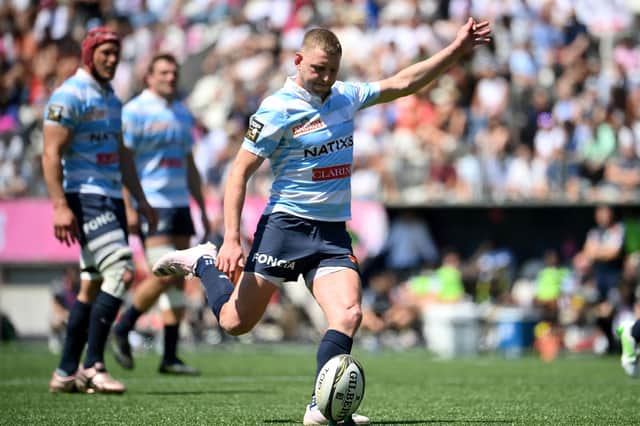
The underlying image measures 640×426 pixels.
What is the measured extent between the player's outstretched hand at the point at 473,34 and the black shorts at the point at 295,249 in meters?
1.42

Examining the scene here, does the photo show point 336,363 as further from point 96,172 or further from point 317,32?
point 96,172

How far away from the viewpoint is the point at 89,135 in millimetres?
9656

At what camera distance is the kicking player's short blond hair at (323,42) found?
7145 mm

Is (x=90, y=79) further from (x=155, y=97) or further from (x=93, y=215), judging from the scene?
(x=155, y=97)

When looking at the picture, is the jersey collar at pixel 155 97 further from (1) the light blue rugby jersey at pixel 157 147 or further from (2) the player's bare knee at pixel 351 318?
(2) the player's bare knee at pixel 351 318

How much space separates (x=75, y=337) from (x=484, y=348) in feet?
33.9

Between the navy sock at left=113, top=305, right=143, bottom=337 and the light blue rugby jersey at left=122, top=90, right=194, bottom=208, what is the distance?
3.39ft

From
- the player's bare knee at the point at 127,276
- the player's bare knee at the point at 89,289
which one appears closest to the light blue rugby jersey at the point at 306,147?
the player's bare knee at the point at 127,276

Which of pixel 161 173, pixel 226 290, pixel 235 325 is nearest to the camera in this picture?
pixel 235 325

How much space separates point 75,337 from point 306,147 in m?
3.23

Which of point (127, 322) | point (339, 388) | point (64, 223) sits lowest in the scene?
point (127, 322)

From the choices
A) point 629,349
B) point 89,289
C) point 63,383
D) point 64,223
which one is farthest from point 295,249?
point 629,349

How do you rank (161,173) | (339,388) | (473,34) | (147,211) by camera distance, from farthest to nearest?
(161,173), (147,211), (473,34), (339,388)

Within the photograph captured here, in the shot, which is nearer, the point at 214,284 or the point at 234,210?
the point at 234,210
